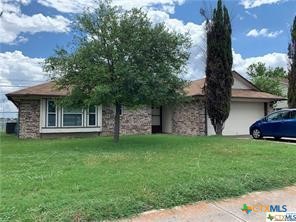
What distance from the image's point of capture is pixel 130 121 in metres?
18.3

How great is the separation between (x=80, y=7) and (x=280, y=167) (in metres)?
9.19

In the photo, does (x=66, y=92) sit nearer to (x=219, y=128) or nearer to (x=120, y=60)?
(x=120, y=60)

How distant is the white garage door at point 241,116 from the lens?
18.1m

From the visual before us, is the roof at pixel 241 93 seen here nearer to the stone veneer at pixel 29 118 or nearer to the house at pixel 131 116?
the house at pixel 131 116

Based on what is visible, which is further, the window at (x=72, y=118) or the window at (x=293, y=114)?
the window at (x=72, y=118)

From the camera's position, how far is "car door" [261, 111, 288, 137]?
1367 cm

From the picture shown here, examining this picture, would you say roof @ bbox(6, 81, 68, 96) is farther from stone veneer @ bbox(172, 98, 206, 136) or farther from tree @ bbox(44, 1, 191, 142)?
stone veneer @ bbox(172, 98, 206, 136)

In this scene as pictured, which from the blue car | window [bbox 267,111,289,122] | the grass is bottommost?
the grass

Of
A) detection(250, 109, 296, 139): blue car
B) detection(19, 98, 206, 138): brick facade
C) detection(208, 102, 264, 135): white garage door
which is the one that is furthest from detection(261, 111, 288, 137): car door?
detection(19, 98, 206, 138): brick facade

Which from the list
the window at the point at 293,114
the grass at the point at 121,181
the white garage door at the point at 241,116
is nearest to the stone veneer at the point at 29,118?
the grass at the point at 121,181

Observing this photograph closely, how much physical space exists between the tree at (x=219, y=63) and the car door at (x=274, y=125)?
229cm

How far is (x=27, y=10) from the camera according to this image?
1223 centimetres

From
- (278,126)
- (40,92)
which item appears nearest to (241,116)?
(278,126)

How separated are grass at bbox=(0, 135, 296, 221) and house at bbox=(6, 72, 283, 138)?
7675mm
